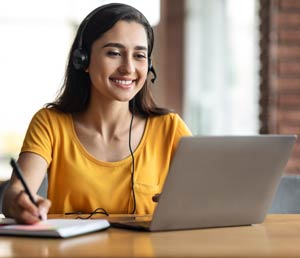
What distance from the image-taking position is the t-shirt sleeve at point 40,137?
2.19 meters

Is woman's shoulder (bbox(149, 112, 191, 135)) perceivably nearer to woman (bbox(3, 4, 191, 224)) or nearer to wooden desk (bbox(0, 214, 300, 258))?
woman (bbox(3, 4, 191, 224))

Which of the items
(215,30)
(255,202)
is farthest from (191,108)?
(255,202)

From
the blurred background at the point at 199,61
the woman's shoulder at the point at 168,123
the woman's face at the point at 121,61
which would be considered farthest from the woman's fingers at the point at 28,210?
the blurred background at the point at 199,61

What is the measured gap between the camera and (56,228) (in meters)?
1.58

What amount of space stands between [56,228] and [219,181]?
0.38 metres

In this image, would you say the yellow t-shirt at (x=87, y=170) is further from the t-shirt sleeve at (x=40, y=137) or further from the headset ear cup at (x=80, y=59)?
the headset ear cup at (x=80, y=59)

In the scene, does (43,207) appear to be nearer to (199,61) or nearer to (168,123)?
(168,123)

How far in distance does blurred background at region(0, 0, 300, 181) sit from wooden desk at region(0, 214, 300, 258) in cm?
99

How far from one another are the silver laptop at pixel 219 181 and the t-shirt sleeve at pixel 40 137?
51 cm

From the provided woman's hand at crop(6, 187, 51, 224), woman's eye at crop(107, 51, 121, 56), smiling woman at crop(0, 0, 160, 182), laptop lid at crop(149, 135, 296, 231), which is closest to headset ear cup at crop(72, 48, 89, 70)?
woman's eye at crop(107, 51, 121, 56)

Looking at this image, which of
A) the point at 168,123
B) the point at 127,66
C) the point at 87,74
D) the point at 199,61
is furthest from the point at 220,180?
the point at 199,61

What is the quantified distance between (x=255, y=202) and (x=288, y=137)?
0.61ft

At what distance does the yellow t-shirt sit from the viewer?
2.19 meters

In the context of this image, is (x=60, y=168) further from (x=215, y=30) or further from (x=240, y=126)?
(x=215, y=30)
